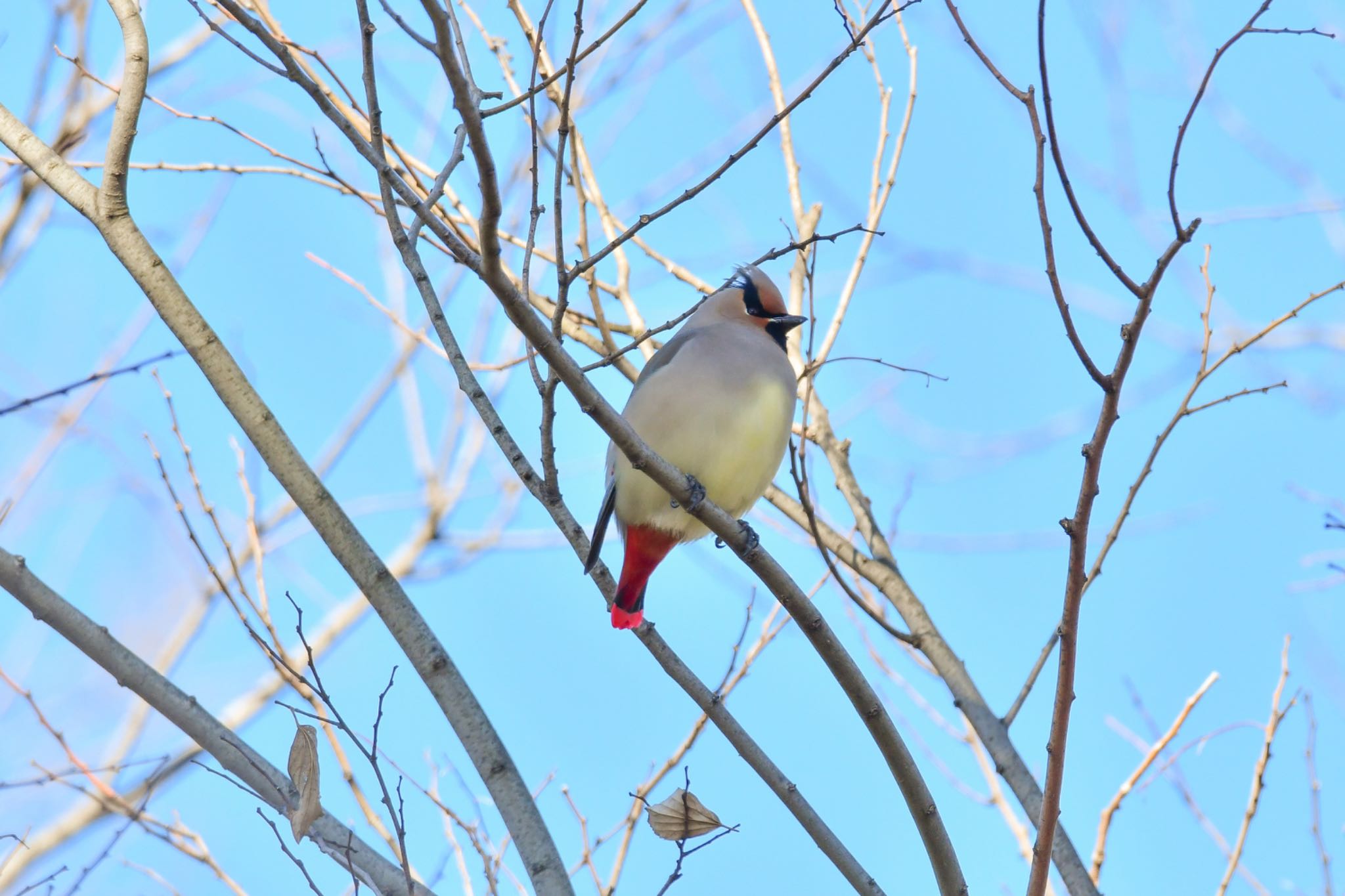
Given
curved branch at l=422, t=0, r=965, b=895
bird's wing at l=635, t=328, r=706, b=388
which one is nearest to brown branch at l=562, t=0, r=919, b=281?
curved branch at l=422, t=0, r=965, b=895

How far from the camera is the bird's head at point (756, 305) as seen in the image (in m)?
4.68

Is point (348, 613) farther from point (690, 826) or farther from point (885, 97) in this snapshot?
point (690, 826)

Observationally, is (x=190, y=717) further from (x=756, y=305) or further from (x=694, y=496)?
(x=756, y=305)

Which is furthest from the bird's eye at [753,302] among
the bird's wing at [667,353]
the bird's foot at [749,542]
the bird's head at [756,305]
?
the bird's foot at [749,542]

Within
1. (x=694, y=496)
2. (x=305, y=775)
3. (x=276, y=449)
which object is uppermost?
(x=694, y=496)

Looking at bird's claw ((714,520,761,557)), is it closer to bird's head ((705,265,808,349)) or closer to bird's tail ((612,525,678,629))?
bird's tail ((612,525,678,629))

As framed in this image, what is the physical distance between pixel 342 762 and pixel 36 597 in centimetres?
105

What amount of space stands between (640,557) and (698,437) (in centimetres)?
49

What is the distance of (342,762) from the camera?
3496 millimetres

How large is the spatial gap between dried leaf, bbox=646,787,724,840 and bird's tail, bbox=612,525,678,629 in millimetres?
1285

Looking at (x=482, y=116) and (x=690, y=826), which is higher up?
(x=482, y=116)

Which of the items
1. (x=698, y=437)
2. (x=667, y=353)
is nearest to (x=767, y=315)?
(x=667, y=353)

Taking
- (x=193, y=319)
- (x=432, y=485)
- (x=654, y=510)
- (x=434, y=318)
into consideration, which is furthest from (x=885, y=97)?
(x=432, y=485)

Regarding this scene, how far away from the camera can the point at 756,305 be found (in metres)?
4.76
